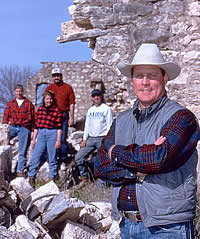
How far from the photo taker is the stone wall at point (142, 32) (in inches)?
185

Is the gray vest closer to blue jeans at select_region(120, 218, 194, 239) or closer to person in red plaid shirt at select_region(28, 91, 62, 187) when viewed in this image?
blue jeans at select_region(120, 218, 194, 239)

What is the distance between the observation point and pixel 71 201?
3963mm

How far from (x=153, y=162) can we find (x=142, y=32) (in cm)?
321

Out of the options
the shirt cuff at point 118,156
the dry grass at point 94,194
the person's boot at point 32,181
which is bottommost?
the person's boot at point 32,181

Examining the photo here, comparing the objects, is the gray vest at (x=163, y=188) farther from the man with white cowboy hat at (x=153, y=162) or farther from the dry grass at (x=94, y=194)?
the dry grass at (x=94, y=194)

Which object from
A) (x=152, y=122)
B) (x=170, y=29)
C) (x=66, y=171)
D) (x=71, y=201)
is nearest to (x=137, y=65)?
(x=152, y=122)

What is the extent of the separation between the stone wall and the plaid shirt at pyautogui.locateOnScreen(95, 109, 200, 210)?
8.30 feet

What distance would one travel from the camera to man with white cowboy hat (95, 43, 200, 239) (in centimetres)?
200

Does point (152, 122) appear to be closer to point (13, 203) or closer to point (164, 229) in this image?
point (164, 229)

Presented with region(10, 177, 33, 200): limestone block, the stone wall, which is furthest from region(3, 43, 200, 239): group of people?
region(10, 177, 33, 200): limestone block

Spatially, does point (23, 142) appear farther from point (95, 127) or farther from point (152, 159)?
point (152, 159)

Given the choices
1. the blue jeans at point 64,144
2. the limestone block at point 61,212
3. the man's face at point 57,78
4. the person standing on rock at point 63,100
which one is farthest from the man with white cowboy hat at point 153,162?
the man's face at point 57,78

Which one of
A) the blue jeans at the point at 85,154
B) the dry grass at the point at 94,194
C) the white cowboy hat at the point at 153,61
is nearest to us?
the white cowboy hat at the point at 153,61

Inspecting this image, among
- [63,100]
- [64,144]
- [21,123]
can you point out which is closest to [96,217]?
[64,144]
